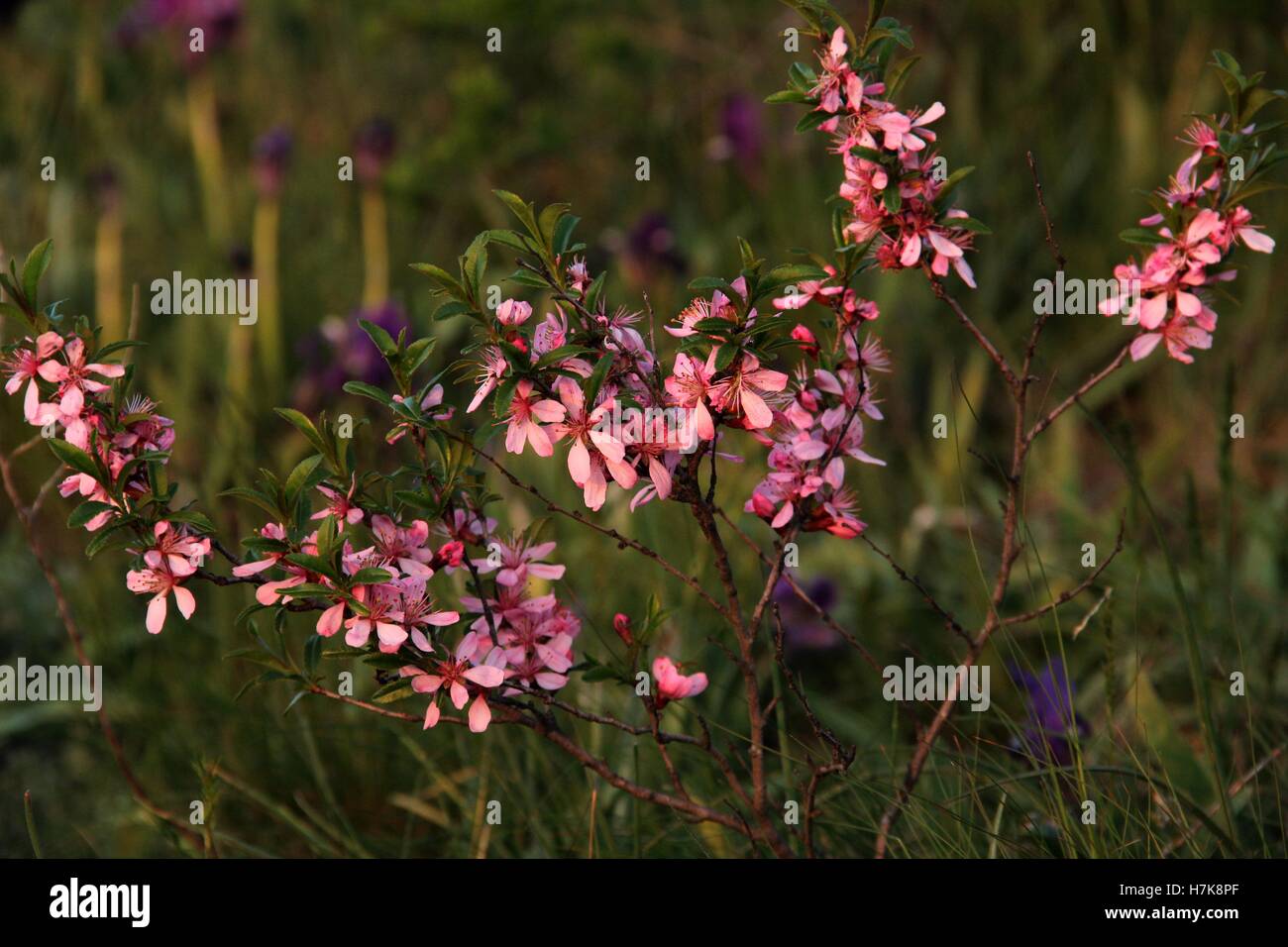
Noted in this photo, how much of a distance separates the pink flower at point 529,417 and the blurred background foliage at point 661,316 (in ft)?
1.48

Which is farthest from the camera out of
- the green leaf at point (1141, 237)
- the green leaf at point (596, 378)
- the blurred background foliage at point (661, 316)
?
the blurred background foliage at point (661, 316)

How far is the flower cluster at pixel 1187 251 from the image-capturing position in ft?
4.85

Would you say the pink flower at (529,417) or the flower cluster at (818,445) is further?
the flower cluster at (818,445)

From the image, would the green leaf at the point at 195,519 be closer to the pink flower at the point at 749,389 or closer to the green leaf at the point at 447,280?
the green leaf at the point at 447,280

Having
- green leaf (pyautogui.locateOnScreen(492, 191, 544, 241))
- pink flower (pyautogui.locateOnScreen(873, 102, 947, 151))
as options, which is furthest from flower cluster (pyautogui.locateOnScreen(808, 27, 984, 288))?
green leaf (pyautogui.locateOnScreen(492, 191, 544, 241))

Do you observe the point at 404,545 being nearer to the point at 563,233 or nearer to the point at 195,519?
the point at 195,519

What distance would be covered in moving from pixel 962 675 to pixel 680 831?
0.65 m

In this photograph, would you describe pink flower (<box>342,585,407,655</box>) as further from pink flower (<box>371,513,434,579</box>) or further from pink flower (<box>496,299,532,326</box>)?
pink flower (<box>496,299,532,326</box>)

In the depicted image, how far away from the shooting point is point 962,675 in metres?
1.62

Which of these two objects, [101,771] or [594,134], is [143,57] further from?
[101,771]

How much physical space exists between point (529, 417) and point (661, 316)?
2459 mm

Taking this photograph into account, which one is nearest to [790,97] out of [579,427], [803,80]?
[803,80]

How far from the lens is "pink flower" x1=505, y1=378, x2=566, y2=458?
4.57 feet

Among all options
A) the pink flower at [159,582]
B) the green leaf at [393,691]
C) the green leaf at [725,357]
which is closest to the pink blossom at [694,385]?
the green leaf at [725,357]
